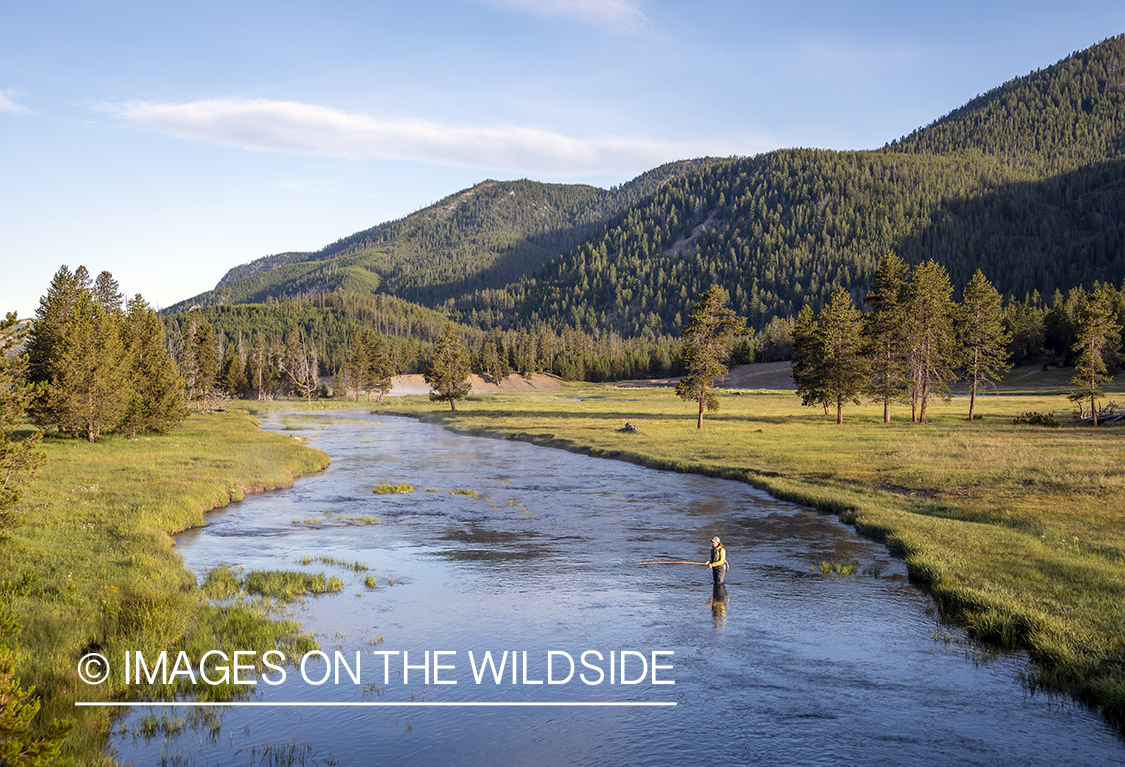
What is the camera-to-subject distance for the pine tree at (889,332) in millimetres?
75000

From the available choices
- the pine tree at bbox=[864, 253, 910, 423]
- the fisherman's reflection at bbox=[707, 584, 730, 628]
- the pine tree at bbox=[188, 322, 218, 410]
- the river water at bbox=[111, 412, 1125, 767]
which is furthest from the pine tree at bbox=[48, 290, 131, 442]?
the pine tree at bbox=[864, 253, 910, 423]

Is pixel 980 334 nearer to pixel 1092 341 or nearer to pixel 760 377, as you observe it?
pixel 1092 341

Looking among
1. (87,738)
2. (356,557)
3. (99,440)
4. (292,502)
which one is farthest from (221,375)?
(87,738)

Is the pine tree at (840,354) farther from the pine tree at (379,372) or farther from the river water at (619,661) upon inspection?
the pine tree at (379,372)

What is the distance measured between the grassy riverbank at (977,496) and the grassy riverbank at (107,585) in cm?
1704

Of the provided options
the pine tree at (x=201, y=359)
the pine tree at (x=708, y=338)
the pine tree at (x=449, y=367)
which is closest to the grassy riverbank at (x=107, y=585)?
the pine tree at (x=708, y=338)

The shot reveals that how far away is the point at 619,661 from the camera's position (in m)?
16.0

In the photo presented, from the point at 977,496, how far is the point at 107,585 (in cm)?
3390

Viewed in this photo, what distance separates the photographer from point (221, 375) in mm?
157125

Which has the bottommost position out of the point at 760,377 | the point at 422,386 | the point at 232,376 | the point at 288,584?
the point at 288,584

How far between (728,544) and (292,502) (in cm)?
2228

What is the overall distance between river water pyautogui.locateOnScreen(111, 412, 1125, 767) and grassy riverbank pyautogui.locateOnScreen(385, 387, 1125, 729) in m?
1.07

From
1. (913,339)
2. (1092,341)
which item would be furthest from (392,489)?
(1092,341)

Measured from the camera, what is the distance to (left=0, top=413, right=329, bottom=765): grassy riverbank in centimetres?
1364
